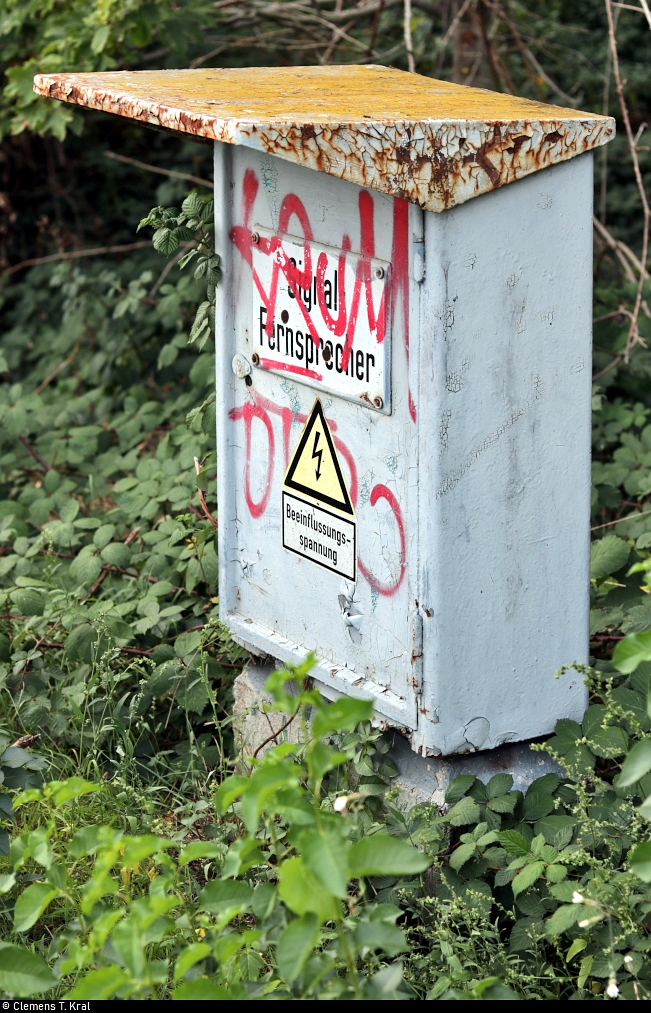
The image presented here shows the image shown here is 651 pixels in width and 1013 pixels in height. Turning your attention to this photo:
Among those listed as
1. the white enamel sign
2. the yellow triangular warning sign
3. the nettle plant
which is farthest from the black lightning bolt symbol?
the nettle plant

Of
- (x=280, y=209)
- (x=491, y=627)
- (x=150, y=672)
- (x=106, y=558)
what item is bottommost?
(x=150, y=672)

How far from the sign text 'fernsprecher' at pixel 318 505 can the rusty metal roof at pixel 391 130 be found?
1.91 ft

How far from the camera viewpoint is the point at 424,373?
2.16 meters

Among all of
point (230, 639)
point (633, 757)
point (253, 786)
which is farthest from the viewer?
point (230, 639)

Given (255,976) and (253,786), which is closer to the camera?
(253,786)

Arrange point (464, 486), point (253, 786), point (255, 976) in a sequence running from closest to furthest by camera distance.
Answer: point (253, 786) < point (255, 976) < point (464, 486)

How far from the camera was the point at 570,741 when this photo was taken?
233cm

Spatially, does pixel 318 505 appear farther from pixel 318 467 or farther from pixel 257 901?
pixel 257 901

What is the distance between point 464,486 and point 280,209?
2.49ft

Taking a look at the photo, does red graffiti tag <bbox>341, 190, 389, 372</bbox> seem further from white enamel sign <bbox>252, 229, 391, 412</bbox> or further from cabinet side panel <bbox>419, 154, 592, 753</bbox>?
cabinet side panel <bbox>419, 154, 592, 753</bbox>

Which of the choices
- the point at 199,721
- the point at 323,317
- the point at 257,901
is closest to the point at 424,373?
the point at 323,317

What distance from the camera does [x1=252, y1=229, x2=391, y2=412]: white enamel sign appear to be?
89.3 inches

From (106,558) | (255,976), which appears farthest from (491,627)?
(106,558)

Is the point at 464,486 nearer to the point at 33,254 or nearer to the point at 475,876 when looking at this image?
the point at 475,876
